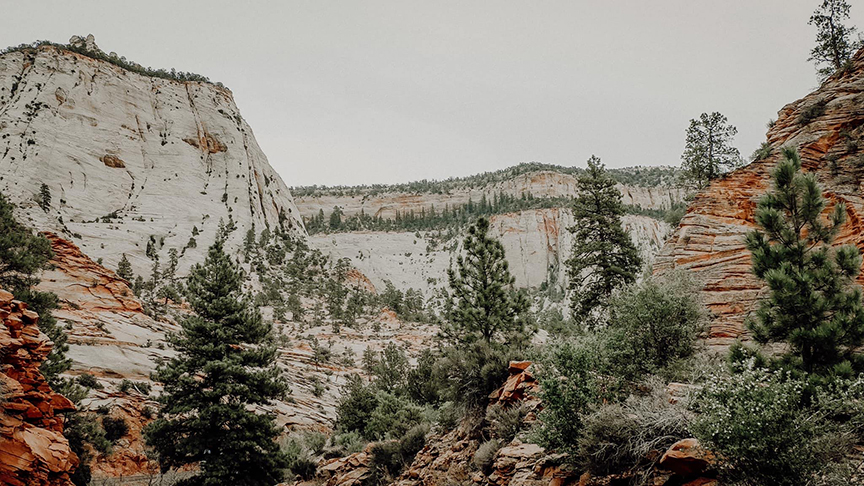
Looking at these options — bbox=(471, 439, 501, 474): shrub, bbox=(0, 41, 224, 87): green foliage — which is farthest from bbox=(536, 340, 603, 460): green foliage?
bbox=(0, 41, 224, 87): green foliage

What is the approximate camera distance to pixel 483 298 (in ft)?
55.9

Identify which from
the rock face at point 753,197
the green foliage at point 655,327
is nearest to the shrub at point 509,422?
the green foliage at point 655,327

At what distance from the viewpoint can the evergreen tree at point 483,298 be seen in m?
16.6

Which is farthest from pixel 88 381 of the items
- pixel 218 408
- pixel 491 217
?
pixel 491 217

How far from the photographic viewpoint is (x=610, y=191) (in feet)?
70.1

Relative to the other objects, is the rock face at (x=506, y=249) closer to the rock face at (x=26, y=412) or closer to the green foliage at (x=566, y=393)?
the rock face at (x=26, y=412)

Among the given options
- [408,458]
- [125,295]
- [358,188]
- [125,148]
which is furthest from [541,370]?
[358,188]

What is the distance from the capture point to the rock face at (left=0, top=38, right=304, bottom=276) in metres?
45.9

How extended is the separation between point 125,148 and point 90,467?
5574 centimetres

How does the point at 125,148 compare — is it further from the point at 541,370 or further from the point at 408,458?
the point at 541,370

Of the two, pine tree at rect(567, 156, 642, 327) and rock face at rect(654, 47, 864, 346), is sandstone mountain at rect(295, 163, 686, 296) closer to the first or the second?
pine tree at rect(567, 156, 642, 327)

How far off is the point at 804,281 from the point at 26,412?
17.2 meters

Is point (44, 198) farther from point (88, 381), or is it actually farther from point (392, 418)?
point (392, 418)

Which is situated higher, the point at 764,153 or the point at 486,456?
the point at 764,153
